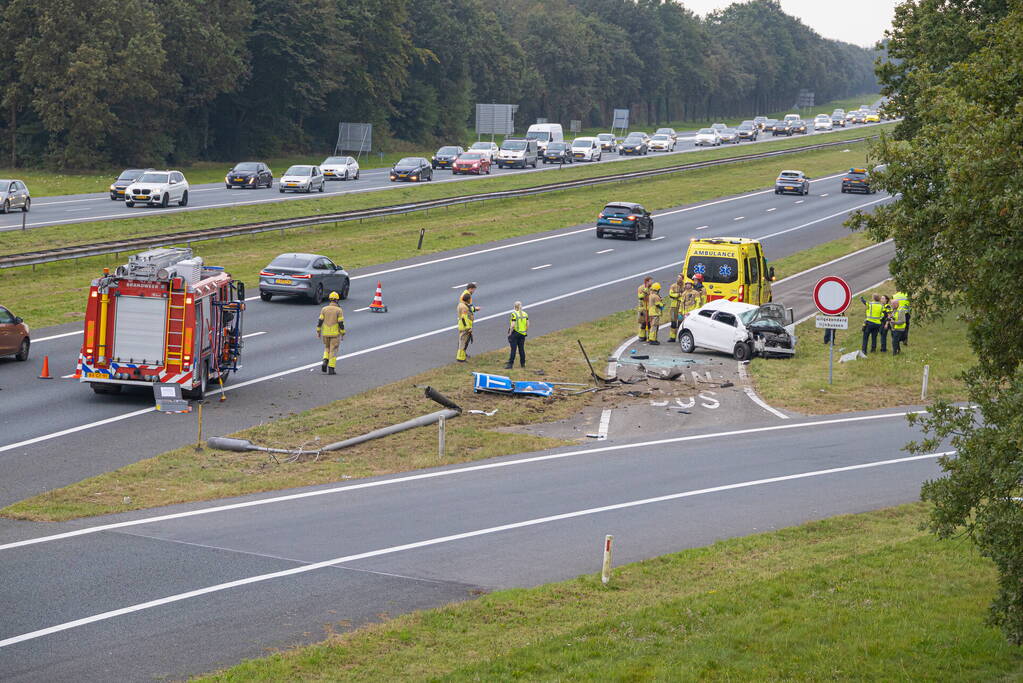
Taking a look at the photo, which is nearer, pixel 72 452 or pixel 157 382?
pixel 72 452

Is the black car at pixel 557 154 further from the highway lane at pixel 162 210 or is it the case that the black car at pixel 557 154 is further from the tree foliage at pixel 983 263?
the tree foliage at pixel 983 263

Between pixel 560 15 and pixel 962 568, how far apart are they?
467ft

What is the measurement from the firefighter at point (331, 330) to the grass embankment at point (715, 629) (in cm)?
1296

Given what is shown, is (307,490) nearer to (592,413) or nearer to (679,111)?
(592,413)

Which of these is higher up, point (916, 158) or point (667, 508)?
point (916, 158)

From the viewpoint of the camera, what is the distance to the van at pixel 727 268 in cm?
3356

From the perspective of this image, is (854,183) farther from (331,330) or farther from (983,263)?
(983,263)

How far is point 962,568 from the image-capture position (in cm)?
1388

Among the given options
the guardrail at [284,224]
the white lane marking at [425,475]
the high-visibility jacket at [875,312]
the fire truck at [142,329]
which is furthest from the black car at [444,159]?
the white lane marking at [425,475]

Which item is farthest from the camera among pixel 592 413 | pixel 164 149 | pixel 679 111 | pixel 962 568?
pixel 679 111

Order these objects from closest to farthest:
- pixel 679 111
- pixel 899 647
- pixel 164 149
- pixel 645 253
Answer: pixel 899 647 → pixel 645 253 → pixel 164 149 → pixel 679 111

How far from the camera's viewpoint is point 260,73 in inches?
3610

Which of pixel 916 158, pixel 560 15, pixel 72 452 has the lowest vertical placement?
pixel 72 452

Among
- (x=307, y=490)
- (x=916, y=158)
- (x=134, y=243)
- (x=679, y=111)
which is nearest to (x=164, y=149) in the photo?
(x=134, y=243)
